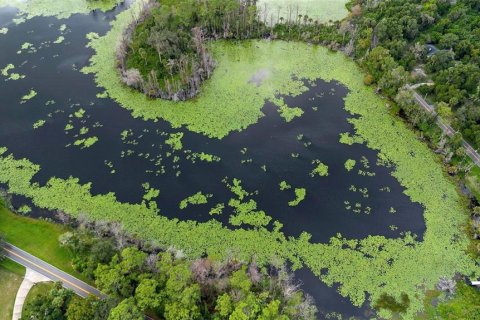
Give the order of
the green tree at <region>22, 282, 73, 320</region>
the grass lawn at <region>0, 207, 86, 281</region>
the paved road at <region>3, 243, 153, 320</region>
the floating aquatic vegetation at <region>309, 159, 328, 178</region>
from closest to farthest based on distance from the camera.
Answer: the green tree at <region>22, 282, 73, 320</region> < the paved road at <region>3, 243, 153, 320</region> < the grass lawn at <region>0, 207, 86, 281</region> < the floating aquatic vegetation at <region>309, 159, 328, 178</region>

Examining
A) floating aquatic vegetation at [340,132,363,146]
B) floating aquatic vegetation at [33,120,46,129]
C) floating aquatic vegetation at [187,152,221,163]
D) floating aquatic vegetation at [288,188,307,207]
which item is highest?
floating aquatic vegetation at [33,120,46,129]

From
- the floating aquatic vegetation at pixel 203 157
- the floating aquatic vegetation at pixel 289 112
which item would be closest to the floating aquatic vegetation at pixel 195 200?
the floating aquatic vegetation at pixel 203 157

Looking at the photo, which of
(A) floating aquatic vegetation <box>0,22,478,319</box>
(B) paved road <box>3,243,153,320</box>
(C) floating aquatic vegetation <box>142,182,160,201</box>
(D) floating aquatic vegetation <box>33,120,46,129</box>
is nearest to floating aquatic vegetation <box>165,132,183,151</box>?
(A) floating aquatic vegetation <box>0,22,478,319</box>

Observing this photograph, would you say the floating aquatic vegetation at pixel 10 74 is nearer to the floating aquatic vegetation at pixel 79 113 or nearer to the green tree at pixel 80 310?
the floating aquatic vegetation at pixel 79 113

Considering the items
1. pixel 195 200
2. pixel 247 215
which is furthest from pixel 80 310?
pixel 247 215

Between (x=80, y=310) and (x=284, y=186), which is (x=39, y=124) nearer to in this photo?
(x=80, y=310)

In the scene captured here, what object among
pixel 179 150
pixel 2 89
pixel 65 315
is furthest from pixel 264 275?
pixel 2 89

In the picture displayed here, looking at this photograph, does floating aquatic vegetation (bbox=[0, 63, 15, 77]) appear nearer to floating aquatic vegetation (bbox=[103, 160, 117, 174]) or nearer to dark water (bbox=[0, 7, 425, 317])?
dark water (bbox=[0, 7, 425, 317])
